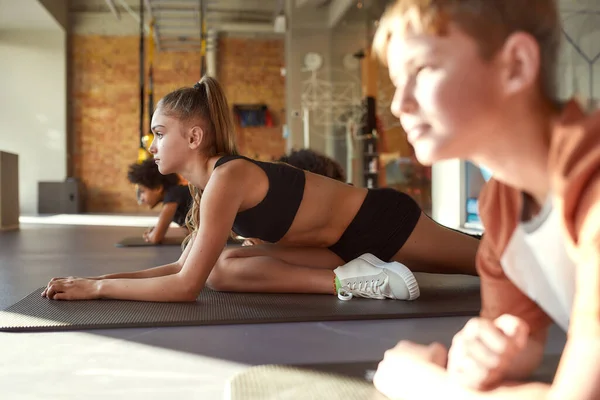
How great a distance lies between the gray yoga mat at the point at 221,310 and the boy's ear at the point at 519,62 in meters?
1.05

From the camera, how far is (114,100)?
9.91m

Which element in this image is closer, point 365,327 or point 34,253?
point 365,327

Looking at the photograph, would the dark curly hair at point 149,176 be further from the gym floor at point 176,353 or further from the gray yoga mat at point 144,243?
the gym floor at point 176,353

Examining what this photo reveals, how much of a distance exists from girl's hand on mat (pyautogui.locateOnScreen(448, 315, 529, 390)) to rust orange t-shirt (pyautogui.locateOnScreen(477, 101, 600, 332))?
0.14 ft

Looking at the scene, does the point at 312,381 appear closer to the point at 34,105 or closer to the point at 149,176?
the point at 149,176

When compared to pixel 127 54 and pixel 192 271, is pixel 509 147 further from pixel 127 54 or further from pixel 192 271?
pixel 127 54

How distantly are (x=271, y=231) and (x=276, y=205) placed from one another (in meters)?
0.11

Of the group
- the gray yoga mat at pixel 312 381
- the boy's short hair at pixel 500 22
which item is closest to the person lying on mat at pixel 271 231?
the gray yoga mat at pixel 312 381

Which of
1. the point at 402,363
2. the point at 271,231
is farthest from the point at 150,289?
the point at 402,363

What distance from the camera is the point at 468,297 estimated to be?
1859mm

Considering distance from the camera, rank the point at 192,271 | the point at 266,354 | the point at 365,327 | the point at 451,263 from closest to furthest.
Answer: the point at 266,354 → the point at 365,327 → the point at 192,271 → the point at 451,263

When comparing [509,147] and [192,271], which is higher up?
[509,147]

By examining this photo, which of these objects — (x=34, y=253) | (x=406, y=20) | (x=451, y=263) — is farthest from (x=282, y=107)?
(x=406, y=20)

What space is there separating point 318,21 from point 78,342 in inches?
252
